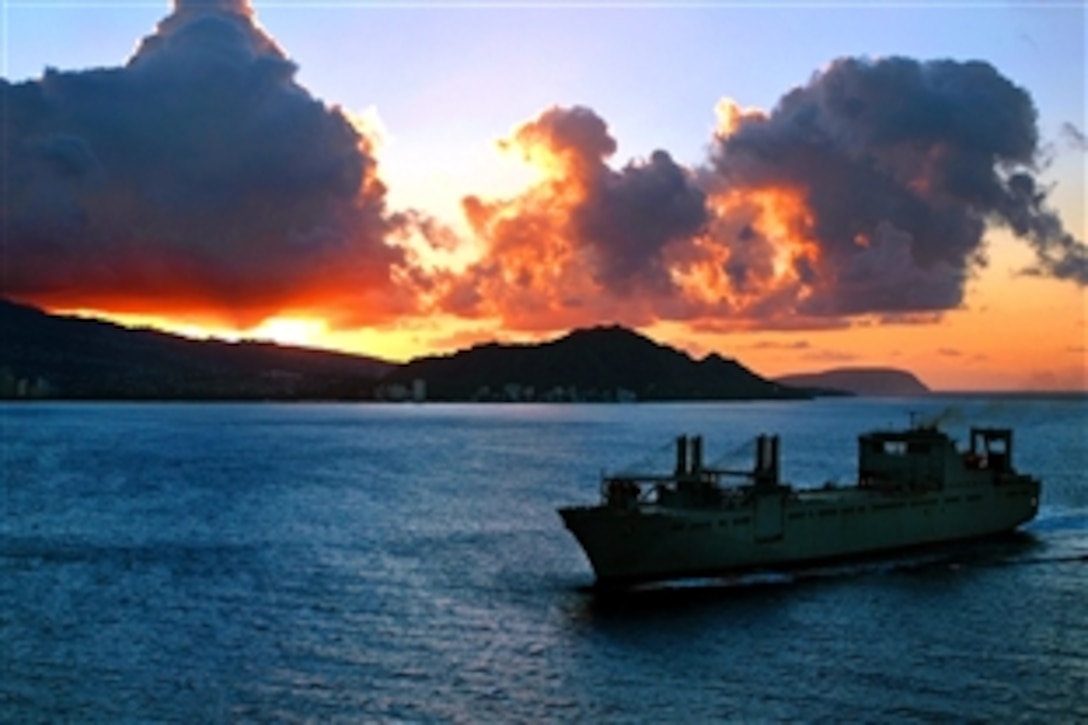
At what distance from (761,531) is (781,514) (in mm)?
1591

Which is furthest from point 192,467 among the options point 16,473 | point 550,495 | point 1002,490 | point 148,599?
point 1002,490

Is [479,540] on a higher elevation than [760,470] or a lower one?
lower

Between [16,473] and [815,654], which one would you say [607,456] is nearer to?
[16,473]

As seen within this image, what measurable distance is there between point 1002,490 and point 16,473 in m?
97.0

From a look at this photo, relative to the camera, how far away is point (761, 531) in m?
57.1

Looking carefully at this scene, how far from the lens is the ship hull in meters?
53.4

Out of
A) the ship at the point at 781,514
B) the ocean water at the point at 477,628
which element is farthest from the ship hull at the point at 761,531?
the ocean water at the point at 477,628

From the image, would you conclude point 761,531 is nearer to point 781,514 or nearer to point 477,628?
point 781,514

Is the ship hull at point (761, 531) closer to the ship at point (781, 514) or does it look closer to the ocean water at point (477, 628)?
the ship at point (781, 514)

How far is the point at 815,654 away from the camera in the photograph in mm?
40812

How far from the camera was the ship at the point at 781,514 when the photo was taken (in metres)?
53.6

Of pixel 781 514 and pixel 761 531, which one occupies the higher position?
pixel 781 514

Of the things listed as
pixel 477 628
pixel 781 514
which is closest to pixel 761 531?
pixel 781 514

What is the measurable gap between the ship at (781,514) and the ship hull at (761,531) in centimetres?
5
